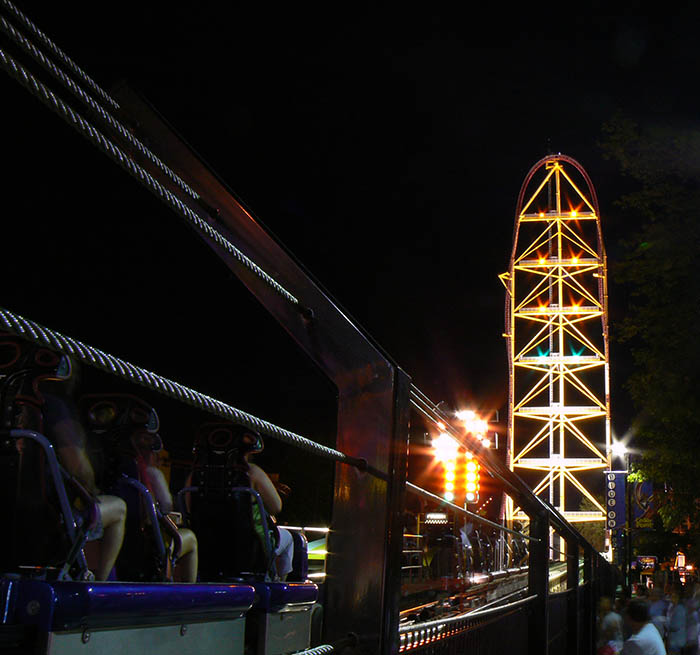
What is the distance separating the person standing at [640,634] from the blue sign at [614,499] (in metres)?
22.9

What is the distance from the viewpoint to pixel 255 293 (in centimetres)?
238

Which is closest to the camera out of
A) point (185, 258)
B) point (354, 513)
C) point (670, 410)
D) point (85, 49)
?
point (354, 513)

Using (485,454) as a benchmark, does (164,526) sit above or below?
below

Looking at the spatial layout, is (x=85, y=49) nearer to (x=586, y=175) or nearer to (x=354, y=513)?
(x=354, y=513)

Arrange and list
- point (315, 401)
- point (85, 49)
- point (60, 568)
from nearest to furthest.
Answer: point (60, 568), point (85, 49), point (315, 401)

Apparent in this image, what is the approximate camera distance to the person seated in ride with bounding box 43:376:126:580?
2352 mm

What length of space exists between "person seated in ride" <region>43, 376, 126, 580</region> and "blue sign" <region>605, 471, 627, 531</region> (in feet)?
90.2

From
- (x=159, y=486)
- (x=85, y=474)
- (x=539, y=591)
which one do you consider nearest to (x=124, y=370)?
(x=85, y=474)

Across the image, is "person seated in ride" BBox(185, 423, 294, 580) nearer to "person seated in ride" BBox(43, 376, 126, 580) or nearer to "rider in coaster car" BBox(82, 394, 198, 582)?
"rider in coaster car" BBox(82, 394, 198, 582)

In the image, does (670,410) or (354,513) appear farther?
(670,410)

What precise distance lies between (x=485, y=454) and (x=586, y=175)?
119 ft

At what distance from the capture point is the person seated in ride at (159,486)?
9.37 ft

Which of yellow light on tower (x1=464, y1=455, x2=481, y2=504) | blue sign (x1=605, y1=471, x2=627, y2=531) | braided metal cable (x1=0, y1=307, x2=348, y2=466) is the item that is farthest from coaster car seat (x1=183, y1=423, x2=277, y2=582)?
blue sign (x1=605, y1=471, x2=627, y2=531)

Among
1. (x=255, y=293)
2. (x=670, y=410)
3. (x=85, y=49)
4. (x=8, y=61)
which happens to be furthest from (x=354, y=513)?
(x=670, y=410)
